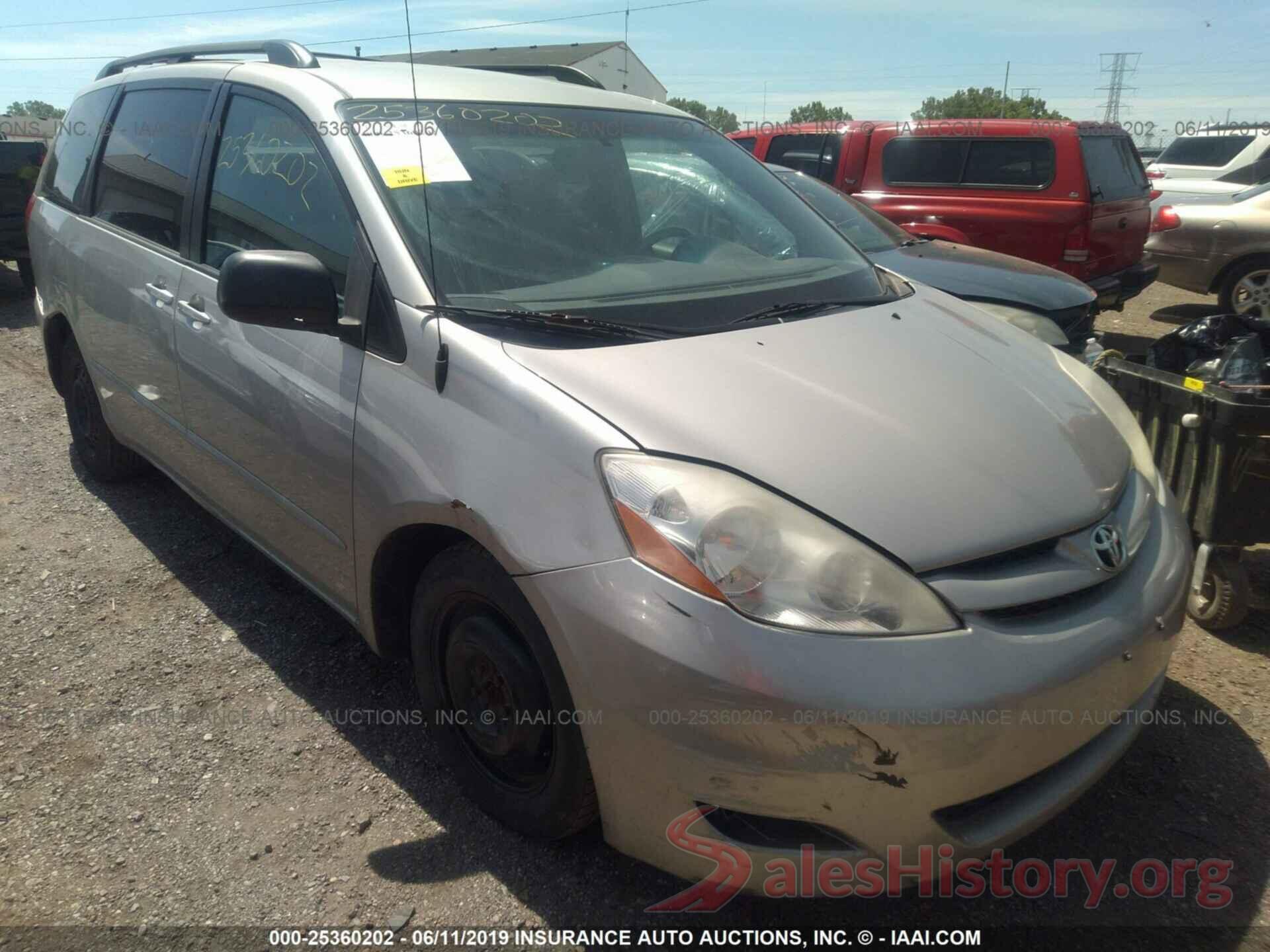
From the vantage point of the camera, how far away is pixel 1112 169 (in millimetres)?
8031

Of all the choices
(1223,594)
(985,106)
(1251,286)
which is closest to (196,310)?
(1223,594)

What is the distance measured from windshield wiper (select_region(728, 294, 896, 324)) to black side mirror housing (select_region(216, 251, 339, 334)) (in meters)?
1.01

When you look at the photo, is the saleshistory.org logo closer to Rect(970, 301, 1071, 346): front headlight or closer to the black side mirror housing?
the black side mirror housing

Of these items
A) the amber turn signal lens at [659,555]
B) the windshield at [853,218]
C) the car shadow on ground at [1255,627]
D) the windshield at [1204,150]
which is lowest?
the car shadow on ground at [1255,627]

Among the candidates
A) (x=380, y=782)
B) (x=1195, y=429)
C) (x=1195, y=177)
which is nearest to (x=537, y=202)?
(x=380, y=782)

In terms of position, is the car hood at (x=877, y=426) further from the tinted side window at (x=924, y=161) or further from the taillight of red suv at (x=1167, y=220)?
the taillight of red suv at (x=1167, y=220)

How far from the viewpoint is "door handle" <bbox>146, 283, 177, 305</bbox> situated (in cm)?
322

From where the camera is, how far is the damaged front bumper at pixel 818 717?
1692 mm

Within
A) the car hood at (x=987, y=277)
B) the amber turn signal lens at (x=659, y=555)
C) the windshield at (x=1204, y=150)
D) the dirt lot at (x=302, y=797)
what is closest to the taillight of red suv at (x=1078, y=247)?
the car hood at (x=987, y=277)

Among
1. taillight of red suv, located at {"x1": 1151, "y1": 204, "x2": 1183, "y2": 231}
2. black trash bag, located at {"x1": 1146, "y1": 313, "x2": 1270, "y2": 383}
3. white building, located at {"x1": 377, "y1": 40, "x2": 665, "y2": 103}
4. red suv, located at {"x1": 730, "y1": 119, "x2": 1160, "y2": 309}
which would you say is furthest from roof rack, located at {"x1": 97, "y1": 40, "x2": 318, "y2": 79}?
white building, located at {"x1": 377, "y1": 40, "x2": 665, "y2": 103}

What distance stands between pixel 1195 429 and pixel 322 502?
276cm

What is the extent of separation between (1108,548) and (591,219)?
1.58m

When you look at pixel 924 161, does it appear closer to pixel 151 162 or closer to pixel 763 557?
pixel 151 162

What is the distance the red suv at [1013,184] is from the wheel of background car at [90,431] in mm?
5167
